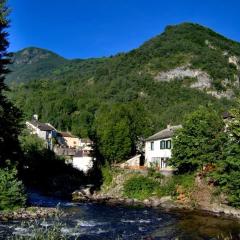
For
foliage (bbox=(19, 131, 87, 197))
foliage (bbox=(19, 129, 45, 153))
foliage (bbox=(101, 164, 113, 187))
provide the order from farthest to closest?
foliage (bbox=(19, 129, 45, 153)) < foliage (bbox=(19, 131, 87, 197)) < foliage (bbox=(101, 164, 113, 187))

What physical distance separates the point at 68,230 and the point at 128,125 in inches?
1846

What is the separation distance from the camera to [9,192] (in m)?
39.7

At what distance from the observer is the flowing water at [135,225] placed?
1321 inches

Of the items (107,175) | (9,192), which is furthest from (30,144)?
(9,192)

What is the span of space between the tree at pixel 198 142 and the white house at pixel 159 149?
898 cm

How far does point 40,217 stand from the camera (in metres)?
38.1

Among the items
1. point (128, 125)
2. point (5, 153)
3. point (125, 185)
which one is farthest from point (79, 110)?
point (5, 153)

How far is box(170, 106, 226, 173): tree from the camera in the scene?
56.9 metres

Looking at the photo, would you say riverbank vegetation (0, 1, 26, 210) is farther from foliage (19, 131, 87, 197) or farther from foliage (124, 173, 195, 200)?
foliage (19, 131, 87, 197)

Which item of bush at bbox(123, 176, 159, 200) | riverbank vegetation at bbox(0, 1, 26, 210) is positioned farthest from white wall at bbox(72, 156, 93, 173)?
riverbank vegetation at bbox(0, 1, 26, 210)

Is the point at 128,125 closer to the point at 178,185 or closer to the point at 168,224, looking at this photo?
the point at 178,185

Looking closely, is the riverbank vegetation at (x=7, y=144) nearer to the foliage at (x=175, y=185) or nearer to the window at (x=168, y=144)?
the foliage at (x=175, y=185)

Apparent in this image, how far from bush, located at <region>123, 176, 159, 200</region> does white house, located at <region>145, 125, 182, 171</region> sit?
8.71 meters

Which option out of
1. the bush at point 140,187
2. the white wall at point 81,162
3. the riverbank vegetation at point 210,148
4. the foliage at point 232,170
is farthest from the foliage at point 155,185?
the white wall at point 81,162
